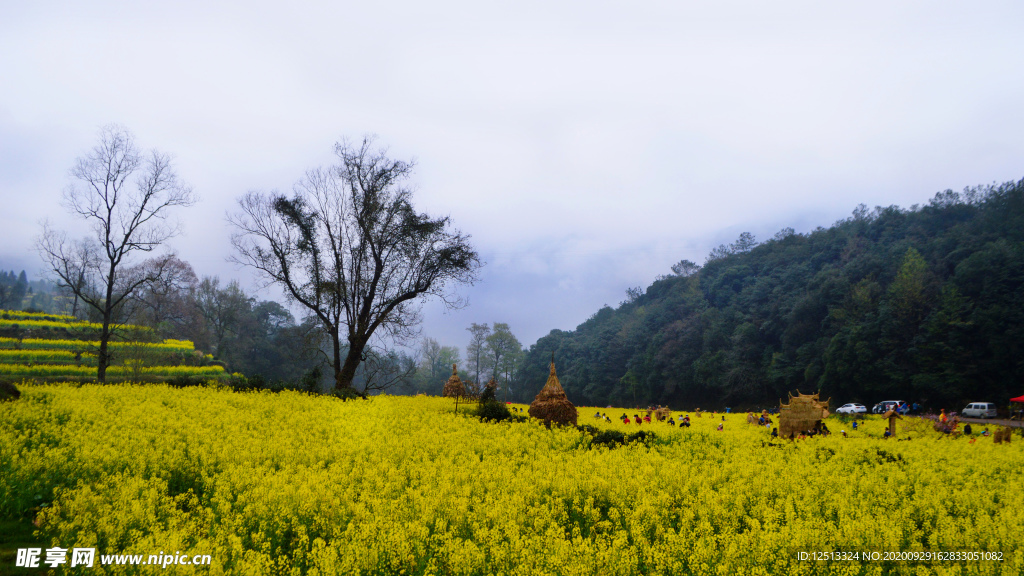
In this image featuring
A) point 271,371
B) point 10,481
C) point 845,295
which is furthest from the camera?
point 271,371

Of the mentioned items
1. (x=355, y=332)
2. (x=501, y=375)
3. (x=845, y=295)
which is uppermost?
(x=845, y=295)

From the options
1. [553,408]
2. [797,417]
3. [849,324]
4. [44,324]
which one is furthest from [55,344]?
[849,324]

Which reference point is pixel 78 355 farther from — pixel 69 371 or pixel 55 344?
pixel 69 371

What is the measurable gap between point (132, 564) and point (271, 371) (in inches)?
2206

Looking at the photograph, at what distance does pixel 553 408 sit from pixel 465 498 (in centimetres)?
929

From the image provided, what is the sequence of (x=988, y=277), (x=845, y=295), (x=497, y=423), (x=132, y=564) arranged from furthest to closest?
(x=845, y=295) → (x=988, y=277) → (x=497, y=423) → (x=132, y=564)

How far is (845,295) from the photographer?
42.9m

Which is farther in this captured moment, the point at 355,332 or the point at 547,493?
the point at 355,332

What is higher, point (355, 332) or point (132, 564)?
point (355, 332)

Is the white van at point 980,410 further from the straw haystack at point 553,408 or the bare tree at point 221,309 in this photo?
the bare tree at point 221,309

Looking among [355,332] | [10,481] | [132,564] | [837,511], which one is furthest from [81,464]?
[355,332]

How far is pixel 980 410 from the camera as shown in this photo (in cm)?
2988

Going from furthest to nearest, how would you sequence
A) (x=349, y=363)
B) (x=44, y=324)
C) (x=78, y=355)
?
(x=44, y=324) < (x=78, y=355) < (x=349, y=363)

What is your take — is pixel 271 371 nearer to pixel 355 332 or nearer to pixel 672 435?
pixel 355 332
